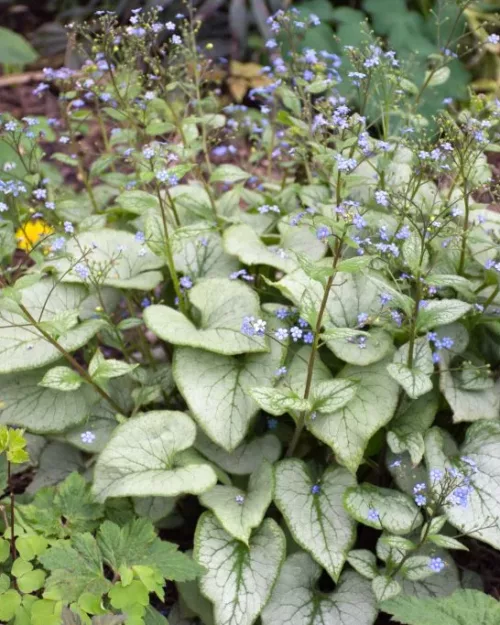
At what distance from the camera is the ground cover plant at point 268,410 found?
2.08 m

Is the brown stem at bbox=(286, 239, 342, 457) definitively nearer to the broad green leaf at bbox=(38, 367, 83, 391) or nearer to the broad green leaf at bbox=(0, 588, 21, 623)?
the broad green leaf at bbox=(38, 367, 83, 391)

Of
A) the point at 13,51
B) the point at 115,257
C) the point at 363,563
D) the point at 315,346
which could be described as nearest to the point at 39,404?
the point at 115,257

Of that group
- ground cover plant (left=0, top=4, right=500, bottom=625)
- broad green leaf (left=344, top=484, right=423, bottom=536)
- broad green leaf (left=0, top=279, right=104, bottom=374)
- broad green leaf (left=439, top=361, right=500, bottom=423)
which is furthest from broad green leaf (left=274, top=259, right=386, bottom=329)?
broad green leaf (left=0, top=279, right=104, bottom=374)

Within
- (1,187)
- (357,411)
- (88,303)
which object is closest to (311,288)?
(357,411)

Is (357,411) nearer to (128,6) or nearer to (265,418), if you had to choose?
(265,418)

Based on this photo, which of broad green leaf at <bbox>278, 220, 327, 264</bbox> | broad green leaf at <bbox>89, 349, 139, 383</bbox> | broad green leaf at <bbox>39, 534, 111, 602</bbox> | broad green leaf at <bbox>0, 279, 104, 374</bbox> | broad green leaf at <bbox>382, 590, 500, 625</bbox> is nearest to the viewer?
broad green leaf at <bbox>382, 590, 500, 625</bbox>

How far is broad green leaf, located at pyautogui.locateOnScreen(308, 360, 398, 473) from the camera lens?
2.21 metres

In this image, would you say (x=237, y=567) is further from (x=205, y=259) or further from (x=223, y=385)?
(x=205, y=259)

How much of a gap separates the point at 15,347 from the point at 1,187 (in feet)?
1.74

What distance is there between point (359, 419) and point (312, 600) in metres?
0.56

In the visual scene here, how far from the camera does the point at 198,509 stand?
265 centimetres

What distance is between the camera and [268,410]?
2.13 meters

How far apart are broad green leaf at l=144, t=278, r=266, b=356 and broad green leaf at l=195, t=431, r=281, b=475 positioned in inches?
13.6

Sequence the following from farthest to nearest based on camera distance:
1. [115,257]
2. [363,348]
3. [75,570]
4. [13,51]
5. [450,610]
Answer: [13,51]
[115,257]
[363,348]
[75,570]
[450,610]
